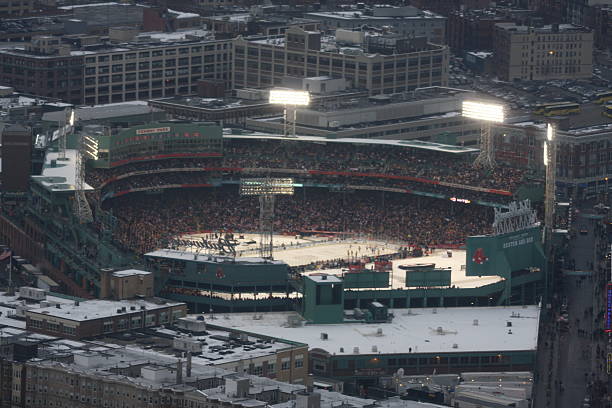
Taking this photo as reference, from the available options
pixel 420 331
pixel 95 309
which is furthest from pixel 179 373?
pixel 420 331

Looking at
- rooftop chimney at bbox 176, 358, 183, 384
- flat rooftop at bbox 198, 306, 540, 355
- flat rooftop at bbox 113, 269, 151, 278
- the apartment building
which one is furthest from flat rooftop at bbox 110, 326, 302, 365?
flat rooftop at bbox 113, 269, 151, 278

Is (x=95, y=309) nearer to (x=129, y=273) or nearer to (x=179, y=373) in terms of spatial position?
(x=129, y=273)

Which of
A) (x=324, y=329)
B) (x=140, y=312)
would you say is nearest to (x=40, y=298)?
(x=140, y=312)

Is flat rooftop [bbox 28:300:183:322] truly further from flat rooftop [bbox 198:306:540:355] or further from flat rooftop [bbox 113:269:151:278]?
flat rooftop [bbox 198:306:540:355]

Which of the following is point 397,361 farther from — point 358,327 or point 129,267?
point 129,267

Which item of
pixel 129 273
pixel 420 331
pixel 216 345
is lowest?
pixel 420 331

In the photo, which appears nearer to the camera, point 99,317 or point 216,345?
point 216,345

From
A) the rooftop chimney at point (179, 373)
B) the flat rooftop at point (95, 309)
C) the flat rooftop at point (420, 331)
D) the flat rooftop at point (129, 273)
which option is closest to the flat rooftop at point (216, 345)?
the flat rooftop at point (95, 309)
